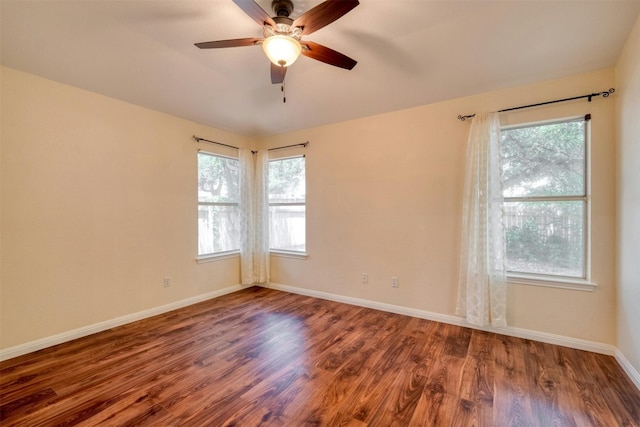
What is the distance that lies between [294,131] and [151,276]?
2817 millimetres

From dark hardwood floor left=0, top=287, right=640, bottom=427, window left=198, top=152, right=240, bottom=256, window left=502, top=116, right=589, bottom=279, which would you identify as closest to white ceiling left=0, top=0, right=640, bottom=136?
window left=502, top=116, right=589, bottom=279

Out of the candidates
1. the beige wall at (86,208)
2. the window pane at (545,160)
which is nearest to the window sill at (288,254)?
the beige wall at (86,208)

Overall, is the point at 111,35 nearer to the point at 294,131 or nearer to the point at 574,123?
the point at 294,131

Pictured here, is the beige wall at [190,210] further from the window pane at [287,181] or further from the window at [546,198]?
the window pane at [287,181]

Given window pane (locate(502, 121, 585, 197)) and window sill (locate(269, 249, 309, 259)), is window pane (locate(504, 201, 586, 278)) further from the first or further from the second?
window sill (locate(269, 249, 309, 259))

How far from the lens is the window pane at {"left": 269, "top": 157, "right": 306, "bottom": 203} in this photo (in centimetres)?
434

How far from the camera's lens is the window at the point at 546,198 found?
2.59 meters

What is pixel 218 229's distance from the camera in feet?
13.9

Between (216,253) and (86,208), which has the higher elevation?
(86,208)

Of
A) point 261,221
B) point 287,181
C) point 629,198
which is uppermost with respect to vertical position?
point 287,181

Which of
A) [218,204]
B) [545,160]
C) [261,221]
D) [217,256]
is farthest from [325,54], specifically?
[217,256]

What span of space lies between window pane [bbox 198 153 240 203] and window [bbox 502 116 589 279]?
12.0 ft

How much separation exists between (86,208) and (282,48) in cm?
266

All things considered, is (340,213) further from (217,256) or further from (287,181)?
(217,256)
